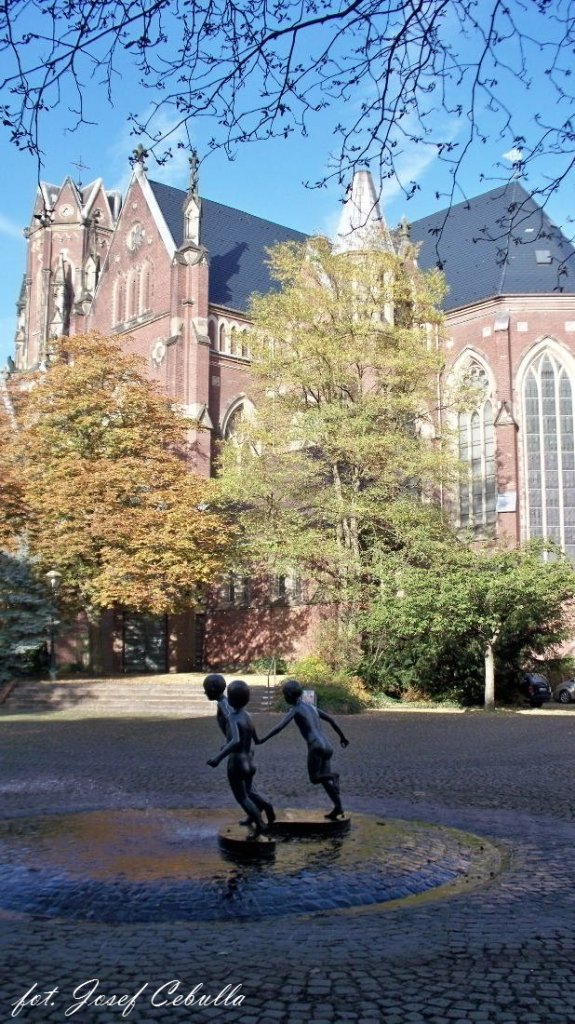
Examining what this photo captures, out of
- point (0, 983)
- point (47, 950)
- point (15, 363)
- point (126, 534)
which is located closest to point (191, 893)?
point (47, 950)

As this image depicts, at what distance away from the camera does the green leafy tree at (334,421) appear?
26.5m

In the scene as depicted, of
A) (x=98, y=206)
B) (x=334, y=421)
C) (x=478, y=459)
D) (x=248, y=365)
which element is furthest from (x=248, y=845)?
(x=98, y=206)

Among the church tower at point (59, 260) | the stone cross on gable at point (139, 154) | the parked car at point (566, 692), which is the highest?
the church tower at point (59, 260)

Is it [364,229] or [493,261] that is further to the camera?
[493,261]

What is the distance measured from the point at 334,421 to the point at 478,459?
11007 millimetres

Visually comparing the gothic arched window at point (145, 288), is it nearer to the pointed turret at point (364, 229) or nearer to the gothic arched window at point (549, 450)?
the pointed turret at point (364, 229)

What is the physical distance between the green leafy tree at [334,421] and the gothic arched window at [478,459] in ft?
23.5

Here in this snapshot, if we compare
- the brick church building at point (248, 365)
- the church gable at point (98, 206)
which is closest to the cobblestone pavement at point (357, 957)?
the brick church building at point (248, 365)

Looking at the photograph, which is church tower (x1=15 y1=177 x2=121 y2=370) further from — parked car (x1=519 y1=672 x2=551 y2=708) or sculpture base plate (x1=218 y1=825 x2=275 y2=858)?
sculpture base plate (x1=218 y1=825 x2=275 y2=858)

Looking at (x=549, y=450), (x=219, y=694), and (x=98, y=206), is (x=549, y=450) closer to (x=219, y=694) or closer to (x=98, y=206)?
(x=219, y=694)

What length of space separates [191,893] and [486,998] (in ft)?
7.18

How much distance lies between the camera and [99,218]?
53.5 metres

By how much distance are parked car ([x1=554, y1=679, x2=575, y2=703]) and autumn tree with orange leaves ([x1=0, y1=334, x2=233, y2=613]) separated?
11.5 meters

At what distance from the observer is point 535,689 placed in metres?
26.6
